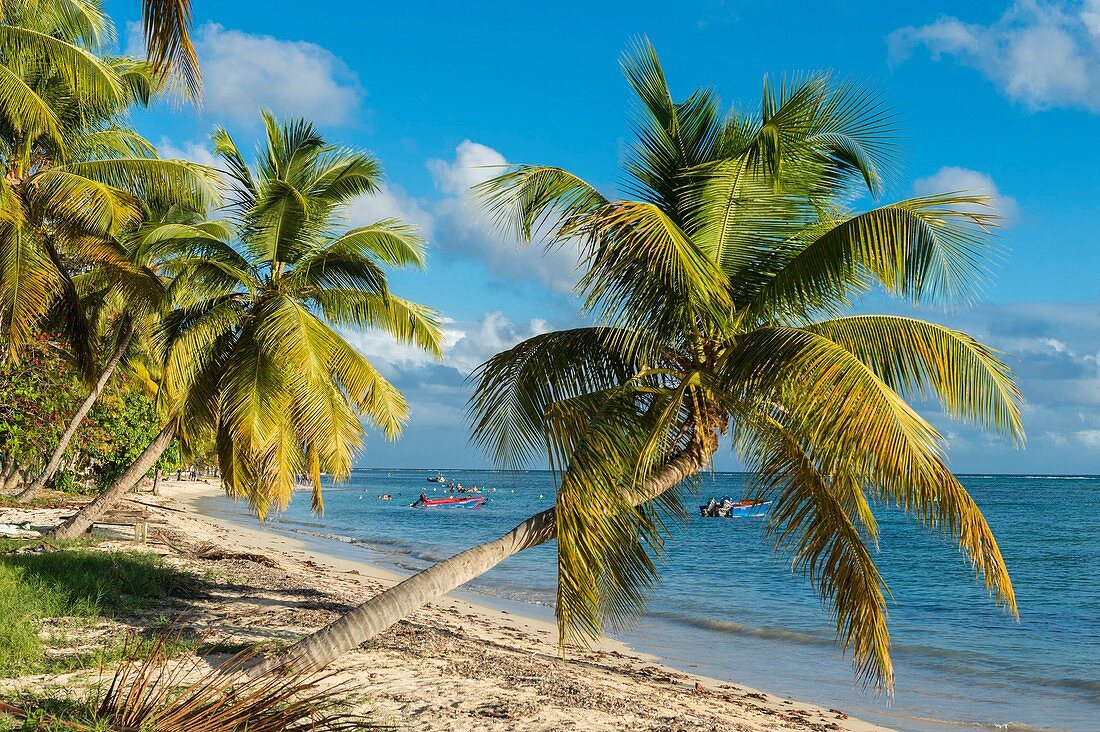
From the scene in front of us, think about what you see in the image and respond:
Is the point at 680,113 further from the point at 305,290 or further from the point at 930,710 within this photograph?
the point at 930,710

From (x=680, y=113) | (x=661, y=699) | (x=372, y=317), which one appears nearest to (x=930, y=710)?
(x=661, y=699)

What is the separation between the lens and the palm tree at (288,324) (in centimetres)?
1148

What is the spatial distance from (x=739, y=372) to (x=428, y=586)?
3288 millimetres

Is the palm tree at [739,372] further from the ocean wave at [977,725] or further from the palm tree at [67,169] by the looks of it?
the palm tree at [67,169]

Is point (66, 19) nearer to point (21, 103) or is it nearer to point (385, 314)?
point (21, 103)

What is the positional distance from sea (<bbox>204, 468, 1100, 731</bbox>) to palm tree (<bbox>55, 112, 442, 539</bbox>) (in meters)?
3.19

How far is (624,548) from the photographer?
7324 millimetres

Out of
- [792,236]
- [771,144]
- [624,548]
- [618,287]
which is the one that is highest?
[771,144]

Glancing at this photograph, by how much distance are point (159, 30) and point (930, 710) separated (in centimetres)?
1129

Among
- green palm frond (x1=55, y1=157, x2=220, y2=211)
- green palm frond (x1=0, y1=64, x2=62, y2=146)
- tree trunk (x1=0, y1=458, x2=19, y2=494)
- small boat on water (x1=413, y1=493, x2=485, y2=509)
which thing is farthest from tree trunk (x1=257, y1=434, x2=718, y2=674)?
small boat on water (x1=413, y1=493, x2=485, y2=509)

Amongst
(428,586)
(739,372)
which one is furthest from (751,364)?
(428,586)

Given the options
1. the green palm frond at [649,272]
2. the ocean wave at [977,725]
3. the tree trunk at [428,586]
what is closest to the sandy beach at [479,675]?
the tree trunk at [428,586]

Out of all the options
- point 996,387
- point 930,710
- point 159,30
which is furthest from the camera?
point 930,710

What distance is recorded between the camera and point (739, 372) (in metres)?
6.40
